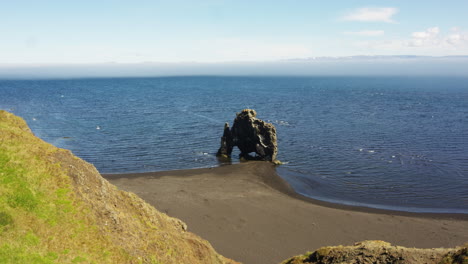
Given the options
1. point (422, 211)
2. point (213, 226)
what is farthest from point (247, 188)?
point (422, 211)

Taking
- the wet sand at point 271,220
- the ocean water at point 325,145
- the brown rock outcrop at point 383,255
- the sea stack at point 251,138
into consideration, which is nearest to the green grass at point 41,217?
the brown rock outcrop at point 383,255

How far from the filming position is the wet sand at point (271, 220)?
33094 millimetres

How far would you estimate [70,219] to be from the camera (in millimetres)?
16547

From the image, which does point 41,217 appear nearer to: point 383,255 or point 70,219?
point 70,219

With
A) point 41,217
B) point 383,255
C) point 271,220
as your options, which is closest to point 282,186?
point 271,220

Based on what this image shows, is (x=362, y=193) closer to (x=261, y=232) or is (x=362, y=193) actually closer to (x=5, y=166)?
(x=261, y=232)

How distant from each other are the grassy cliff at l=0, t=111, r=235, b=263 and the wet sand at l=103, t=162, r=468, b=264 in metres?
13.4

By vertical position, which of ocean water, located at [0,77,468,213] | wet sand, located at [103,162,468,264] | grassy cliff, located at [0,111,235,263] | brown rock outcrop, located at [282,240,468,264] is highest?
grassy cliff, located at [0,111,235,263]

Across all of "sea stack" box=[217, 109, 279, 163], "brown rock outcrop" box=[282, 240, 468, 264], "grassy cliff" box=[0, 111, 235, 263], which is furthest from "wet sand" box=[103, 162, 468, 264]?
"brown rock outcrop" box=[282, 240, 468, 264]

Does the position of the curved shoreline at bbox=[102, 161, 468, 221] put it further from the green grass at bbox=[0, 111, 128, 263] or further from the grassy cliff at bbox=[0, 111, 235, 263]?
the green grass at bbox=[0, 111, 128, 263]

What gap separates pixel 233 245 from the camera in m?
32.4

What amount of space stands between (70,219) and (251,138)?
47.2 metres

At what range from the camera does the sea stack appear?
60.3 meters

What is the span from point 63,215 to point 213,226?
21.7 metres
